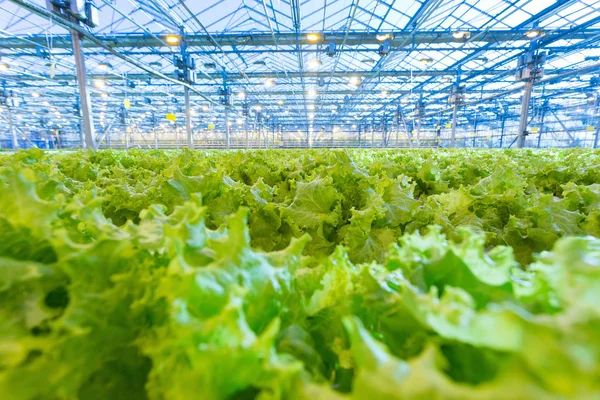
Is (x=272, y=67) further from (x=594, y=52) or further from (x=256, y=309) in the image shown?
(x=256, y=309)

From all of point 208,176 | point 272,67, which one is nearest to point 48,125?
point 272,67

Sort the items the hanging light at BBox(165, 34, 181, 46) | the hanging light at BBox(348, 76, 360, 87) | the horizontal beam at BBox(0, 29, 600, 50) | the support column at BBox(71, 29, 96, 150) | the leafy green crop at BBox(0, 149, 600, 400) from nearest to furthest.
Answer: the leafy green crop at BBox(0, 149, 600, 400) → the support column at BBox(71, 29, 96, 150) → the hanging light at BBox(165, 34, 181, 46) → the horizontal beam at BBox(0, 29, 600, 50) → the hanging light at BBox(348, 76, 360, 87)

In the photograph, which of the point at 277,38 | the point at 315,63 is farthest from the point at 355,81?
the point at 277,38

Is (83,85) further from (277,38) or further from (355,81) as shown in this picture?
(355,81)

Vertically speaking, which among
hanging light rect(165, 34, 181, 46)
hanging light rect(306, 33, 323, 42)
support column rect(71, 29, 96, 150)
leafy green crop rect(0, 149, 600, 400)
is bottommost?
leafy green crop rect(0, 149, 600, 400)

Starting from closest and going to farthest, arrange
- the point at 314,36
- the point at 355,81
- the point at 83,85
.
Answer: the point at 83,85 → the point at 314,36 → the point at 355,81

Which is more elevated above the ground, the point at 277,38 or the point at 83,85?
the point at 277,38

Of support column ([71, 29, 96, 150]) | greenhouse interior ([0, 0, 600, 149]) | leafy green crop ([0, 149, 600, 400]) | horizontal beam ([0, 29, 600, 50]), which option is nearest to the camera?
leafy green crop ([0, 149, 600, 400])

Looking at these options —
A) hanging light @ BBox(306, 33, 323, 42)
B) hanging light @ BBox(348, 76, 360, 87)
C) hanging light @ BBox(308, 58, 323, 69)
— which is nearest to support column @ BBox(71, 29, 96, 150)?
hanging light @ BBox(306, 33, 323, 42)

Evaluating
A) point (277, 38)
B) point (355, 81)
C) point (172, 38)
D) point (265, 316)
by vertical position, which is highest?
point (277, 38)

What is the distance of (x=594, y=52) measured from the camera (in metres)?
22.6

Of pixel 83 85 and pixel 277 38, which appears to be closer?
pixel 83 85

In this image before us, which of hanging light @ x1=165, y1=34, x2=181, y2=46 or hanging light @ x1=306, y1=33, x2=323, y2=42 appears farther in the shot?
hanging light @ x1=306, y1=33, x2=323, y2=42

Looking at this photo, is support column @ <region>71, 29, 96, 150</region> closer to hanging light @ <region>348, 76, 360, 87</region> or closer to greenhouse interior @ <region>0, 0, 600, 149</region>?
greenhouse interior @ <region>0, 0, 600, 149</region>
